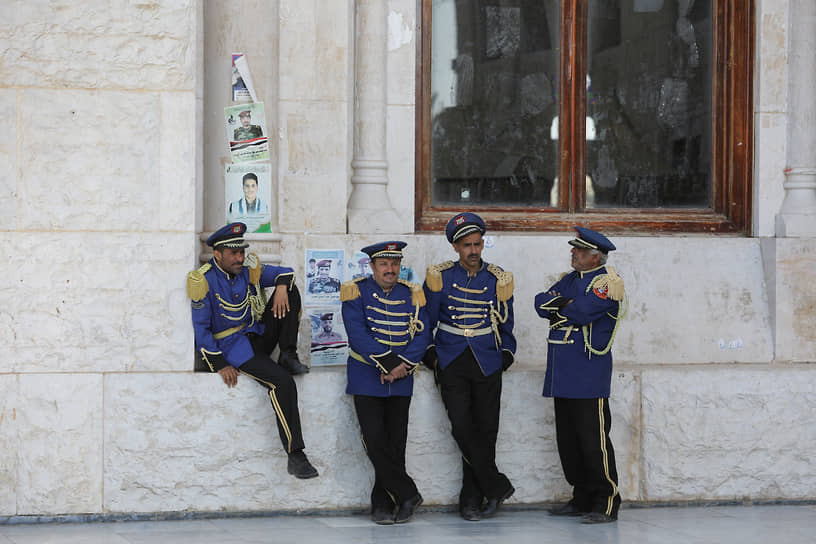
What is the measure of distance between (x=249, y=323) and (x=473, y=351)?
4.97ft

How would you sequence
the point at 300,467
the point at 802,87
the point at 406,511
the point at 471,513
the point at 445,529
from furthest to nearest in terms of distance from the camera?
the point at 802,87, the point at 471,513, the point at 406,511, the point at 300,467, the point at 445,529

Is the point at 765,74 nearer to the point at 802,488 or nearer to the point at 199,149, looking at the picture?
the point at 802,488

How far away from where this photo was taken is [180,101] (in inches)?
282

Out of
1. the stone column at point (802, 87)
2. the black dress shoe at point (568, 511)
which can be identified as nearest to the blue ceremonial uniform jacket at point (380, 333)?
the black dress shoe at point (568, 511)

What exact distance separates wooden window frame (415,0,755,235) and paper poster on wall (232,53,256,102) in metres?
1.36

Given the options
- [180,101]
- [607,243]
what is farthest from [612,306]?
[180,101]

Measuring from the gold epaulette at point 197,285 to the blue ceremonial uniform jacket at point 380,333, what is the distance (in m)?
0.89

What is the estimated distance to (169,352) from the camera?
7.14 meters

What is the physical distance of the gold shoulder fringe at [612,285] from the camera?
6.79 metres

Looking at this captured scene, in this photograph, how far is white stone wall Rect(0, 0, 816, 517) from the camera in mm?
6977

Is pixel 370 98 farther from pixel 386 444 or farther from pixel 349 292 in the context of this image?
pixel 386 444

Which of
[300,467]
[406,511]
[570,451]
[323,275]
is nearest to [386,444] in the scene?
[406,511]

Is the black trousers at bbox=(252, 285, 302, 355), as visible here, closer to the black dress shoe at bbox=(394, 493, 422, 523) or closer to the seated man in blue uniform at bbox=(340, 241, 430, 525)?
the seated man in blue uniform at bbox=(340, 241, 430, 525)

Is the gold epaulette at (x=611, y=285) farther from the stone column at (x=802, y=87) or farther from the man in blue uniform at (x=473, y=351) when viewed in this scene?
the stone column at (x=802, y=87)
